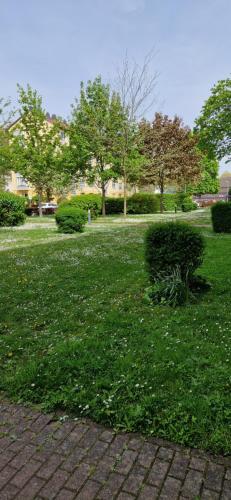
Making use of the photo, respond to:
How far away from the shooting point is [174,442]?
237cm

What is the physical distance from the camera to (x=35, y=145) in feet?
87.6

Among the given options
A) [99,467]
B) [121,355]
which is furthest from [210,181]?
[99,467]

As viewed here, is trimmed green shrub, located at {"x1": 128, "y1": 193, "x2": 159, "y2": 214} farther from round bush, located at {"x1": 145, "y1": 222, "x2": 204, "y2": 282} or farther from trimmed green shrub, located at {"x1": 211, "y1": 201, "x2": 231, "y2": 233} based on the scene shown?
round bush, located at {"x1": 145, "y1": 222, "x2": 204, "y2": 282}

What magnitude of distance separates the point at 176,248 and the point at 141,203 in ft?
86.9

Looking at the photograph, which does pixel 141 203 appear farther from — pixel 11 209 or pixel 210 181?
pixel 210 181

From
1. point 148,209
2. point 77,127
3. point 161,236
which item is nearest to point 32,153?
point 77,127

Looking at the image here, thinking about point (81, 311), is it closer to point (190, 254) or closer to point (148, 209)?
point (190, 254)

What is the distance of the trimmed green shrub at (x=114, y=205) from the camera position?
30330 millimetres

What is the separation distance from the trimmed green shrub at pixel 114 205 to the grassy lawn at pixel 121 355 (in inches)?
958

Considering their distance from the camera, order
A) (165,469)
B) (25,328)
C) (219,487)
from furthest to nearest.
→ 1. (25,328)
2. (165,469)
3. (219,487)

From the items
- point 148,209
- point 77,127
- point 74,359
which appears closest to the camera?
point 74,359

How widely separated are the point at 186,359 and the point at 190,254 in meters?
A: 2.20

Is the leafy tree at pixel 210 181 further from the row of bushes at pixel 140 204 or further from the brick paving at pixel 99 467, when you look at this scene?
the brick paving at pixel 99 467

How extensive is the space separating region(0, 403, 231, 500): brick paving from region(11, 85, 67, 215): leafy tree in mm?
24521
